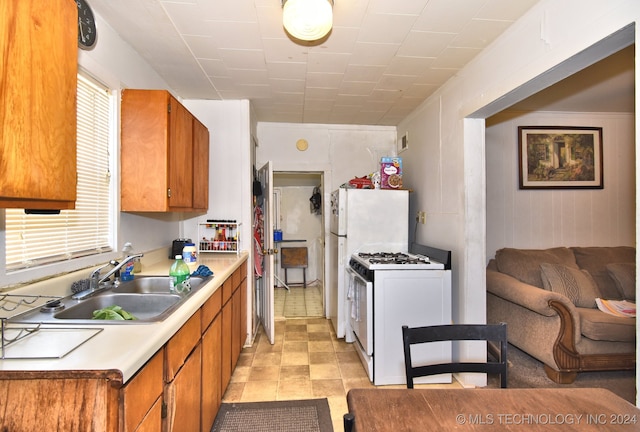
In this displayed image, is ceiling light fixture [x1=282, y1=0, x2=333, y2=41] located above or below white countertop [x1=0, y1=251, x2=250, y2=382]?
above

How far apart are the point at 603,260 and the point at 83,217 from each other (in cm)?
443

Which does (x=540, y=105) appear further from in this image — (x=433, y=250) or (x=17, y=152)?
(x=17, y=152)

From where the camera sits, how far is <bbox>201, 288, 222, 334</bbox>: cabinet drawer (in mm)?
1680

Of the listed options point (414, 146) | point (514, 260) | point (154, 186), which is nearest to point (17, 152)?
point (154, 186)

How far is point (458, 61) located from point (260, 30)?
1440mm

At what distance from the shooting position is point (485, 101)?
6.89ft

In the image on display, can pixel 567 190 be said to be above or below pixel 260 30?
below

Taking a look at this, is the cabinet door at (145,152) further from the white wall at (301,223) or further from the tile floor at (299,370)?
the white wall at (301,223)

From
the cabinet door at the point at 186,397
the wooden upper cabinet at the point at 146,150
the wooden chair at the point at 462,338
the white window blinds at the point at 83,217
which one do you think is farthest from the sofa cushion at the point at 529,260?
the white window blinds at the point at 83,217

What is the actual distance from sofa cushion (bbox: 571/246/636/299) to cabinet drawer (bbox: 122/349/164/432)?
3.66 meters

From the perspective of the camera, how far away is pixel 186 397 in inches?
54.2

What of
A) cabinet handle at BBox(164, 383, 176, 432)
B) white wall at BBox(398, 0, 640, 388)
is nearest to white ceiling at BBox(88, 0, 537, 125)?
white wall at BBox(398, 0, 640, 388)

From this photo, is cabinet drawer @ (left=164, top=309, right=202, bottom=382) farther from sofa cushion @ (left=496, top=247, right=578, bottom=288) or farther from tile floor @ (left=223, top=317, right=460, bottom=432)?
sofa cushion @ (left=496, top=247, right=578, bottom=288)

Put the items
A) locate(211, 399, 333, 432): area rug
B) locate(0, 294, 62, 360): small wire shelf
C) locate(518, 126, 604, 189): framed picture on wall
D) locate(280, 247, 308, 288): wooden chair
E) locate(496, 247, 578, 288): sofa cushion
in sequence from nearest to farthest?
1. locate(0, 294, 62, 360): small wire shelf
2. locate(211, 399, 333, 432): area rug
3. locate(496, 247, 578, 288): sofa cushion
4. locate(518, 126, 604, 189): framed picture on wall
5. locate(280, 247, 308, 288): wooden chair
